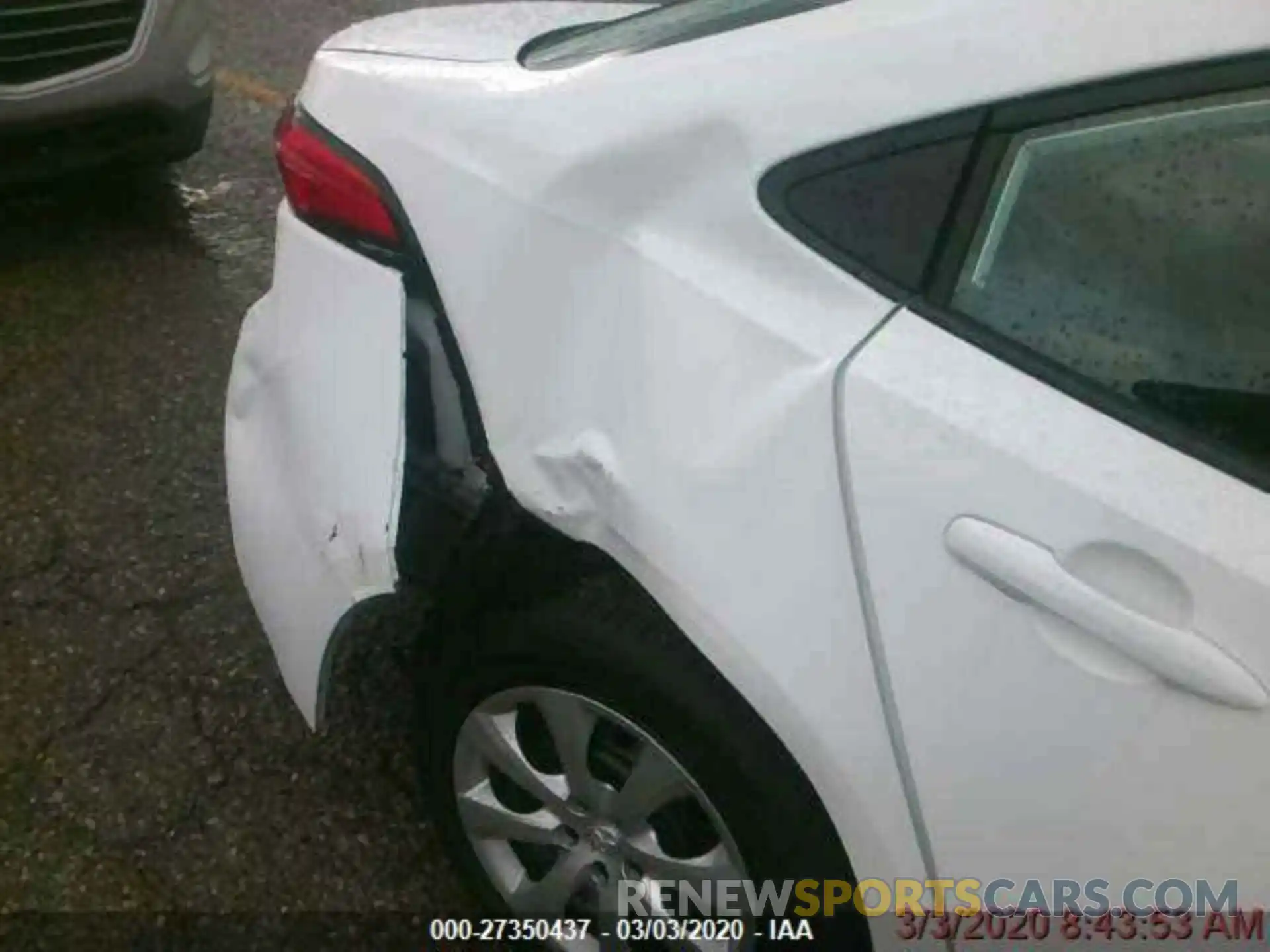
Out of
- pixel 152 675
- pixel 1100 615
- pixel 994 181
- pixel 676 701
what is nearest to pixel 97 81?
pixel 152 675

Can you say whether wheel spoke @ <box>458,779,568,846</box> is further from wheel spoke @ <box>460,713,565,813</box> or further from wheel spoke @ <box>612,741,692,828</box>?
wheel spoke @ <box>612,741,692,828</box>

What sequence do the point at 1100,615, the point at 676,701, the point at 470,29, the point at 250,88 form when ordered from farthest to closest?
the point at 250,88 → the point at 470,29 → the point at 676,701 → the point at 1100,615

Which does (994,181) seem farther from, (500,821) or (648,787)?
(500,821)

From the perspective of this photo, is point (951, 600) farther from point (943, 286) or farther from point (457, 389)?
point (457, 389)

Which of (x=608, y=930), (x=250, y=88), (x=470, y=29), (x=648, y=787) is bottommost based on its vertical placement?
(x=608, y=930)

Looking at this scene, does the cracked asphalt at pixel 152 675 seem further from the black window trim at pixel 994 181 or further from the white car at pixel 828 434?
the black window trim at pixel 994 181

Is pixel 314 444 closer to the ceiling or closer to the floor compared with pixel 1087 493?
closer to the floor

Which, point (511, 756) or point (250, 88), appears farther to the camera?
point (250, 88)

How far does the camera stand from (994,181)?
1.46 meters

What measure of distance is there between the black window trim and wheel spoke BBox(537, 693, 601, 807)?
65cm

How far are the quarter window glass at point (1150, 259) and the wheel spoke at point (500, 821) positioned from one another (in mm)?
916

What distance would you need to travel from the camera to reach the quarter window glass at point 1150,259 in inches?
54.2

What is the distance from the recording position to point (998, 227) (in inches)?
57.7

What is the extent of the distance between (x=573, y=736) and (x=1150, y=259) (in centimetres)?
90
